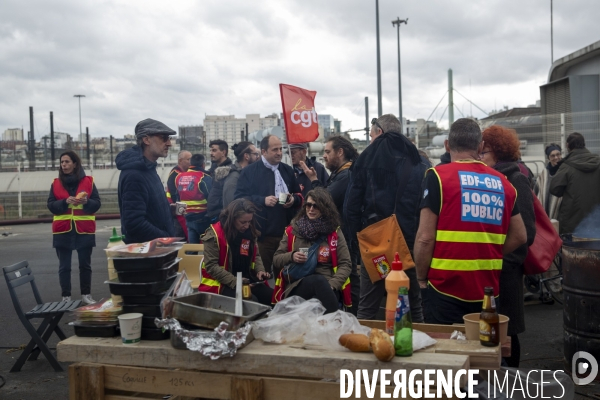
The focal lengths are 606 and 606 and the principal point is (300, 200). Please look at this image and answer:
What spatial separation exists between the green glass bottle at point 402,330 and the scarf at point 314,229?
2426 mm

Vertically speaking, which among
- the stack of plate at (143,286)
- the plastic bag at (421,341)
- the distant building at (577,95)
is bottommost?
the plastic bag at (421,341)

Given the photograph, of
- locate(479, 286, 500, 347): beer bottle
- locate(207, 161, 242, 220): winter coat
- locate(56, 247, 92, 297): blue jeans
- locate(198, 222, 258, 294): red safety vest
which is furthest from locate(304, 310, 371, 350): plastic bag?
locate(56, 247, 92, 297): blue jeans

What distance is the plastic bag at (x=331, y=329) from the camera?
3.17 meters

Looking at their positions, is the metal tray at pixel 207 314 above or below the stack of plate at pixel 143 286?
below

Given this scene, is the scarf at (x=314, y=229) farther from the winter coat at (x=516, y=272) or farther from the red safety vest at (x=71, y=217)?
the red safety vest at (x=71, y=217)

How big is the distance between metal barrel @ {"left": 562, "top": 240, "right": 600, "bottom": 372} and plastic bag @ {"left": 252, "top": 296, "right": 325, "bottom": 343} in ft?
8.23

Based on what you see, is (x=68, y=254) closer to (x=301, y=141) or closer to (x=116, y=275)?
(x=301, y=141)

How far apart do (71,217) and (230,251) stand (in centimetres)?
314

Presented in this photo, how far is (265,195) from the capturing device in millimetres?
6645

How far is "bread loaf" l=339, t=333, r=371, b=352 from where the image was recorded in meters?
3.01

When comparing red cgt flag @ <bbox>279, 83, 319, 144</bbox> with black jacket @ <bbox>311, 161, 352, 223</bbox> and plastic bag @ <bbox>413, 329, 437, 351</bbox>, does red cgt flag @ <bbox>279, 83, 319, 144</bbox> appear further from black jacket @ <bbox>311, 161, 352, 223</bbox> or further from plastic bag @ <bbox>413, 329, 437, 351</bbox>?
plastic bag @ <bbox>413, 329, 437, 351</bbox>

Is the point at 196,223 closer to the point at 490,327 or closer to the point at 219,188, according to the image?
the point at 219,188

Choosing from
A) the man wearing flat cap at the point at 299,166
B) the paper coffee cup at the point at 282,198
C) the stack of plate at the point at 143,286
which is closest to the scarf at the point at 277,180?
the paper coffee cup at the point at 282,198

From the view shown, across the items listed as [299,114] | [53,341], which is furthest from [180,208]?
[53,341]
